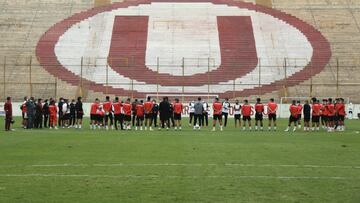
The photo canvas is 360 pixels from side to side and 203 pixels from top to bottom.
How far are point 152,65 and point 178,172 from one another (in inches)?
1592

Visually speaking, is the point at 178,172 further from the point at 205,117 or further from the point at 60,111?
the point at 205,117

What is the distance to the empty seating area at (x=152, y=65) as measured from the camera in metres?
51.1

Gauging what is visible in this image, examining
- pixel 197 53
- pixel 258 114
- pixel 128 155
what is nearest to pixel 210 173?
pixel 128 155

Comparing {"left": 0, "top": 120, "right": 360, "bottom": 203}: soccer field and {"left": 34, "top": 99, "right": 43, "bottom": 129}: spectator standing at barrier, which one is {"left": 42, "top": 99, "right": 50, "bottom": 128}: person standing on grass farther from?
{"left": 0, "top": 120, "right": 360, "bottom": 203}: soccer field

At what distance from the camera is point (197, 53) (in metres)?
55.7

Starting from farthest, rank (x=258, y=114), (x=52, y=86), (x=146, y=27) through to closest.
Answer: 1. (x=146, y=27)
2. (x=52, y=86)
3. (x=258, y=114)

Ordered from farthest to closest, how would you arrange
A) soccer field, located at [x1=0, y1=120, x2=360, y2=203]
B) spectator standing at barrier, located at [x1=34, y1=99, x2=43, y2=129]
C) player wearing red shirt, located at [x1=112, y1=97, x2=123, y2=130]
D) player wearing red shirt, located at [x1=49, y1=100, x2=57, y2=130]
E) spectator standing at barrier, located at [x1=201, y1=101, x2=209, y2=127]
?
1. spectator standing at barrier, located at [x1=201, y1=101, x2=209, y2=127]
2. player wearing red shirt, located at [x1=49, y1=100, x2=57, y2=130]
3. spectator standing at barrier, located at [x1=34, y1=99, x2=43, y2=129]
4. player wearing red shirt, located at [x1=112, y1=97, x2=123, y2=130]
5. soccer field, located at [x1=0, y1=120, x2=360, y2=203]

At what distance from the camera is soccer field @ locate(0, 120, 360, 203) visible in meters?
10.8

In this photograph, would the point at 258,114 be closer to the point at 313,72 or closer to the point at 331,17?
the point at 313,72

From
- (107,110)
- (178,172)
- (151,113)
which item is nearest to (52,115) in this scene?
(107,110)

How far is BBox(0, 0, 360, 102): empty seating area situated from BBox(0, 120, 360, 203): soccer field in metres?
29.4

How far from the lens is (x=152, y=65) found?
2125 inches

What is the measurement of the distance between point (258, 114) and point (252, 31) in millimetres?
27610

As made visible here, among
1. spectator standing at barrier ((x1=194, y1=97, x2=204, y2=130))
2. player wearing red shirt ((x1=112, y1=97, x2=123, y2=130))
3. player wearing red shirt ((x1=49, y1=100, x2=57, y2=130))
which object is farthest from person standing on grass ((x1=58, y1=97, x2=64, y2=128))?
spectator standing at barrier ((x1=194, y1=97, x2=204, y2=130))
